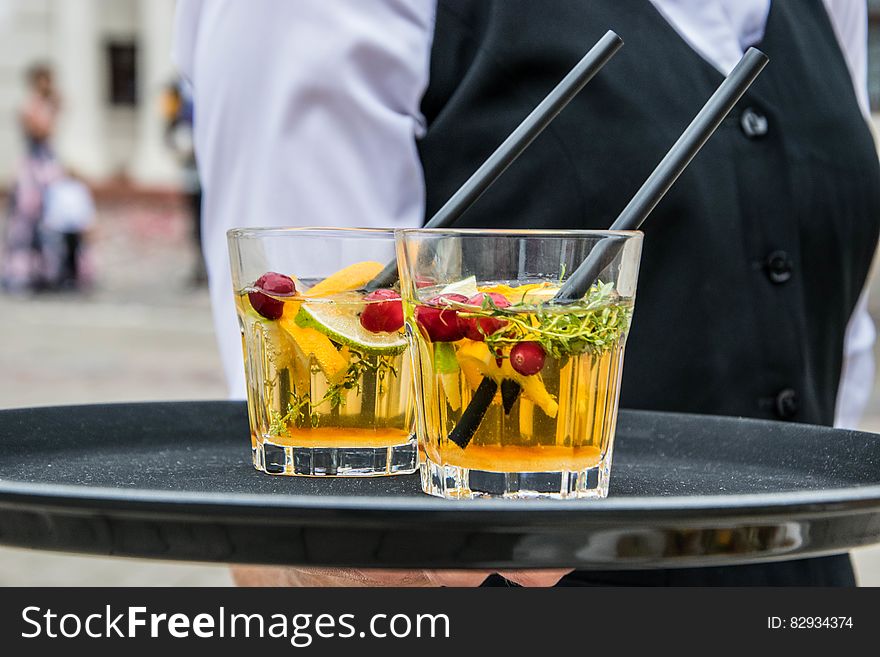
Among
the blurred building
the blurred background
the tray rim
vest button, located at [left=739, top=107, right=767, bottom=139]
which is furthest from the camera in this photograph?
the blurred building

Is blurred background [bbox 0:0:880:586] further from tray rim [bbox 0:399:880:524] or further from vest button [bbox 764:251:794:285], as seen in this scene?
tray rim [bbox 0:399:880:524]

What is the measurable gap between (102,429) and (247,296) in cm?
21

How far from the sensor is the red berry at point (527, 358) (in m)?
1.03

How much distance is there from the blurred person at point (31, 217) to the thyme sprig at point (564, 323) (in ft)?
36.1

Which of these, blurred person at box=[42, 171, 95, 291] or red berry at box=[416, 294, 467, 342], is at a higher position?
red berry at box=[416, 294, 467, 342]

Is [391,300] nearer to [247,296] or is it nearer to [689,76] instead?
[247,296]

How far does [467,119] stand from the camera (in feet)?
4.89

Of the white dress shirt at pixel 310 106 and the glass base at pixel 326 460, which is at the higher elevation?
the white dress shirt at pixel 310 106

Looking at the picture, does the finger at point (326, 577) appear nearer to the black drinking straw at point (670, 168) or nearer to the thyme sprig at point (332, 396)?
the thyme sprig at point (332, 396)

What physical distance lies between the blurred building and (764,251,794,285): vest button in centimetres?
2017

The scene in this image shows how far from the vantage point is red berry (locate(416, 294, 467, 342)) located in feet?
3.45

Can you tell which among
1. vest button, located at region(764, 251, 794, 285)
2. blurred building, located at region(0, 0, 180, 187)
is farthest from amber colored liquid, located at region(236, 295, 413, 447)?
blurred building, located at region(0, 0, 180, 187)

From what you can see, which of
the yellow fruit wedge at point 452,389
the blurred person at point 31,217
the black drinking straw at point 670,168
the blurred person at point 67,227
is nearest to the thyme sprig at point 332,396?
the yellow fruit wedge at point 452,389
